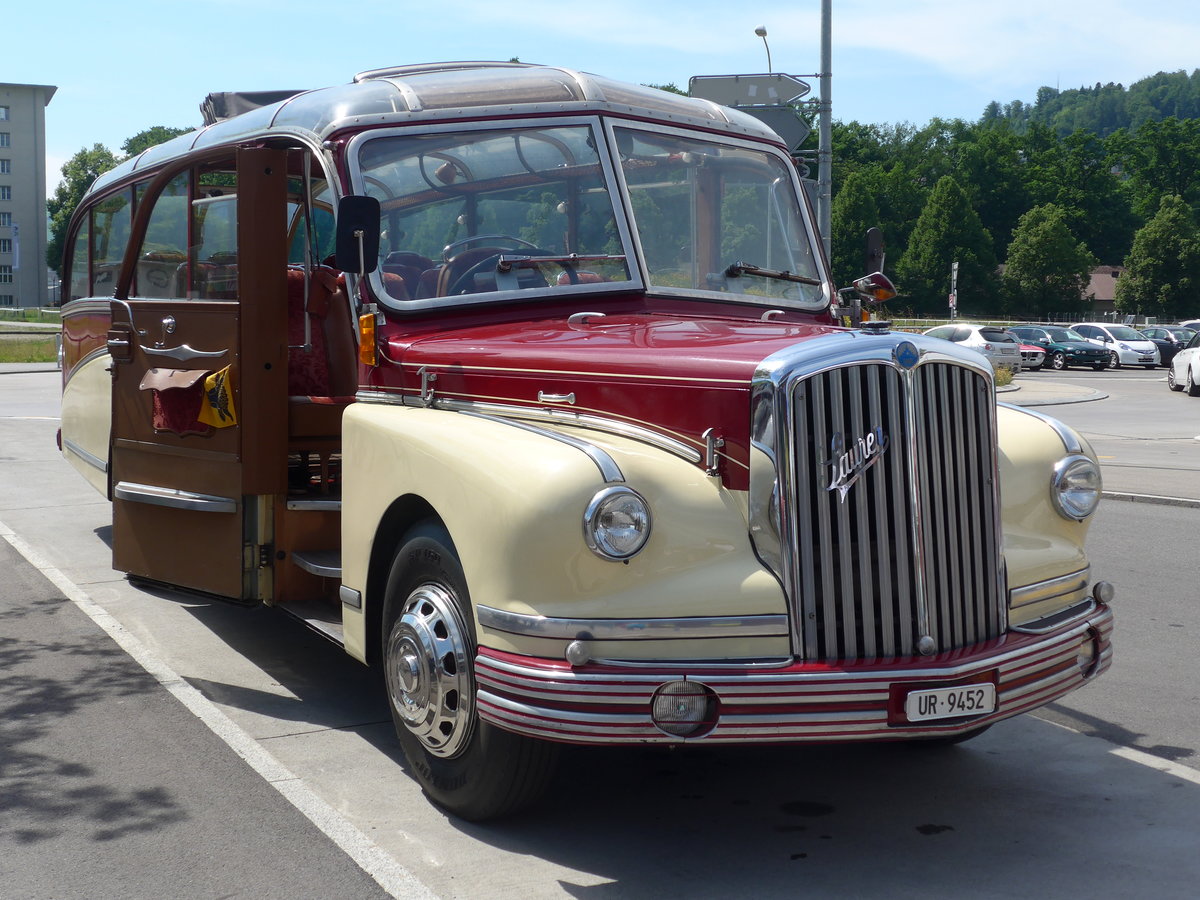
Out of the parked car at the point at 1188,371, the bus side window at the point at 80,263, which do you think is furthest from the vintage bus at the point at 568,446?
the parked car at the point at 1188,371

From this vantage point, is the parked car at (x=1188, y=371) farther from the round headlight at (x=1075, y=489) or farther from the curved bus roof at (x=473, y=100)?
the round headlight at (x=1075, y=489)

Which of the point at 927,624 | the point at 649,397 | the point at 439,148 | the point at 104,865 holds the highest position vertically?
the point at 439,148

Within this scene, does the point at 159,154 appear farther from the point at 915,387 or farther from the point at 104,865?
the point at 915,387

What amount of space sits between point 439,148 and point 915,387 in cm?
244

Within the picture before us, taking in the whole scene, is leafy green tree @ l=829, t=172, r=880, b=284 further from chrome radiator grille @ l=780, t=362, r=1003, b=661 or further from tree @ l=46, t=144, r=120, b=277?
chrome radiator grille @ l=780, t=362, r=1003, b=661

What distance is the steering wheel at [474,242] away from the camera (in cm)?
539

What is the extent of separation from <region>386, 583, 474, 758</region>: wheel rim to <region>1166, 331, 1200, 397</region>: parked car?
28.8 meters

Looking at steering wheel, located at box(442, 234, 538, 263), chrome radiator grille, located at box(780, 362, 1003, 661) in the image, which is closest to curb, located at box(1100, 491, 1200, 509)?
steering wheel, located at box(442, 234, 538, 263)

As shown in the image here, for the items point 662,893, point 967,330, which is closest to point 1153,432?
point 967,330

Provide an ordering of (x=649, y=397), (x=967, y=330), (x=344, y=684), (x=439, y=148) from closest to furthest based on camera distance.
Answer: (x=649, y=397) < (x=439, y=148) < (x=344, y=684) < (x=967, y=330)

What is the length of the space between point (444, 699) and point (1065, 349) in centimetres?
4266

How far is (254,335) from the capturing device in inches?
220

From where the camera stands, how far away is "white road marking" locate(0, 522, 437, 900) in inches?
156

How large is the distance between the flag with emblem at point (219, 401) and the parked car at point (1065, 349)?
40450mm
